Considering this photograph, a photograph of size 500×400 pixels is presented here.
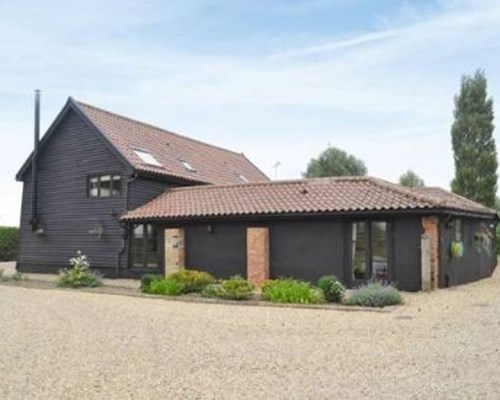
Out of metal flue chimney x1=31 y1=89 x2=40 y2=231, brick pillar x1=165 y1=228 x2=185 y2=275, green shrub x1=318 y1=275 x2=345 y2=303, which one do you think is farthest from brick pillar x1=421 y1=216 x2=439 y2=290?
metal flue chimney x1=31 y1=89 x2=40 y2=231

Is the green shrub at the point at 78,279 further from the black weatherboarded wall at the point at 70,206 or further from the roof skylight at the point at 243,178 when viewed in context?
the roof skylight at the point at 243,178

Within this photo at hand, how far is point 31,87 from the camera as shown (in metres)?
27.1

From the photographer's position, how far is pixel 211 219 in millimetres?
21875

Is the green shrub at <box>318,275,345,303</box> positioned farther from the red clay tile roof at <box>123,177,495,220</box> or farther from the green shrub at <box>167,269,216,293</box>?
the green shrub at <box>167,269,216,293</box>

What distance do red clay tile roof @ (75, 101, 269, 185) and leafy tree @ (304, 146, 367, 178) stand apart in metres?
17.1

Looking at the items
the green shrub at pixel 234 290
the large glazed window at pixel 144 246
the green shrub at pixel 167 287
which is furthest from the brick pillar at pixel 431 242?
the large glazed window at pixel 144 246

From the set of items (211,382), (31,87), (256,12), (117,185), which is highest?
(31,87)

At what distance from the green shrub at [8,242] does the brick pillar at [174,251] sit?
16.5m

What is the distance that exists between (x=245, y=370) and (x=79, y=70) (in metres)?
12.9

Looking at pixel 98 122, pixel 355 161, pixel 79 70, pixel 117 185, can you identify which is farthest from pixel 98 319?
pixel 355 161

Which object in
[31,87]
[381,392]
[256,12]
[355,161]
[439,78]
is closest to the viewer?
[381,392]

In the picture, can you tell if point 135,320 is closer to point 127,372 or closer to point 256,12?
point 127,372

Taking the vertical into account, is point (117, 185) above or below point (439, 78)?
below

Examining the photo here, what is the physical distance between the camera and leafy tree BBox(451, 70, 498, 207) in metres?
39.3
